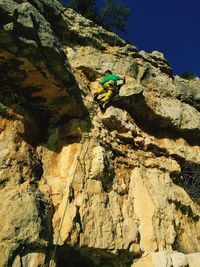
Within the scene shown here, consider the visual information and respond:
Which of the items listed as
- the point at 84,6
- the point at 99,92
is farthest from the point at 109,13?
the point at 99,92

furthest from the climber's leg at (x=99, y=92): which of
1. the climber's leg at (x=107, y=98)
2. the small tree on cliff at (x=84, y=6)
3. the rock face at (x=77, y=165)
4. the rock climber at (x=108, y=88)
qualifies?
the small tree on cliff at (x=84, y=6)

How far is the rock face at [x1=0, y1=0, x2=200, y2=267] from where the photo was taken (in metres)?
7.68

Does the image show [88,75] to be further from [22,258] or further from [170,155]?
[22,258]

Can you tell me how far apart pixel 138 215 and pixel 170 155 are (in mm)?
3056

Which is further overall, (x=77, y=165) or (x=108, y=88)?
(x=108, y=88)

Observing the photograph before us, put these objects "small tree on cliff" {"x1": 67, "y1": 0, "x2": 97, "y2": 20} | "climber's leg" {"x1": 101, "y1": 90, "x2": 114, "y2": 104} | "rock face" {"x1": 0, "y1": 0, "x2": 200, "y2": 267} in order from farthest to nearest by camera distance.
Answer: "small tree on cliff" {"x1": 67, "y1": 0, "x2": 97, "y2": 20} < "climber's leg" {"x1": 101, "y1": 90, "x2": 114, "y2": 104} < "rock face" {"x1": 0, "y1": 0, "x2": 200, "y2": 267}

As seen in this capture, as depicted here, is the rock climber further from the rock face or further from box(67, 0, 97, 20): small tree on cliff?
box(67, 0, 97, 20): small tree on cliff

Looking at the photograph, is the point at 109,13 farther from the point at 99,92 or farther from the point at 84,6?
the point at 99,92

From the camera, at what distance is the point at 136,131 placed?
450 inches

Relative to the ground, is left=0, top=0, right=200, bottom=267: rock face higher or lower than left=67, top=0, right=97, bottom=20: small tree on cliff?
lower

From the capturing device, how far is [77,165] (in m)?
9.00

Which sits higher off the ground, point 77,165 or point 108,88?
point 108,88

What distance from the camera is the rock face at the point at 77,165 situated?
25.2 ft

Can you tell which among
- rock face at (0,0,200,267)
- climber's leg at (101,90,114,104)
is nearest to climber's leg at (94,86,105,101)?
climber's leg at (101,90,114,104)
